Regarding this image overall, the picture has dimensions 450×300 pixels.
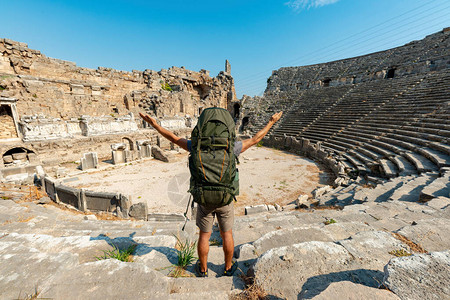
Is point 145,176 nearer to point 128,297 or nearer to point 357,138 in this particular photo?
point 128,297

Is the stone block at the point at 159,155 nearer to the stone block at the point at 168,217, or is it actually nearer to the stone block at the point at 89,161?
the stone block at the point at 89,161

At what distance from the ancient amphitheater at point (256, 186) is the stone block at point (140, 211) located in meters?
0.04

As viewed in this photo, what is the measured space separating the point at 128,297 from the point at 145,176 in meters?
9.89

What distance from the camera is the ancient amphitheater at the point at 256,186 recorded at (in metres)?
1.45

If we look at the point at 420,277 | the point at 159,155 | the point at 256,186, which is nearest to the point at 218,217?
the point at 420,277

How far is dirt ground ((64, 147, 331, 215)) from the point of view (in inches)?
307

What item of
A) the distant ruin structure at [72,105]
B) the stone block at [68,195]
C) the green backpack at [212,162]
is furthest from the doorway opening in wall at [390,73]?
the stone block at [68,195]

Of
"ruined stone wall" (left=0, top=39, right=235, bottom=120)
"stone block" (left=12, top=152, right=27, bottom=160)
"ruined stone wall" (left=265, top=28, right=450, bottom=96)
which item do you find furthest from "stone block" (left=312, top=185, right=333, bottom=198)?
"ruined stone wall" (left=265, top=28, right=450, bottom=96)

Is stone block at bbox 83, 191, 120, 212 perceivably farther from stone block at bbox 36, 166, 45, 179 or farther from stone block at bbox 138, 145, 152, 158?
stone block at bbox 138, 145, 152, 158

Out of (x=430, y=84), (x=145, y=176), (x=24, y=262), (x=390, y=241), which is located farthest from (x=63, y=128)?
(x=430, y=84)

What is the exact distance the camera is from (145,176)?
411 inches

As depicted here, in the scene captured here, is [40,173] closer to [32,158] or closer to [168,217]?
[32,158]

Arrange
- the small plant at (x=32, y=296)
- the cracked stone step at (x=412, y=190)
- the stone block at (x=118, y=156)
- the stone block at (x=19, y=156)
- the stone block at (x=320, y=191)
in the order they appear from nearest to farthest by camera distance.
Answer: the small plant at (x=32, y=296)
the cracked stone step at (x=412, y=190)
the stone block at (x=320, y=191)
the stone block at (x=19, y=156)
the stone block at (x=118, y=156)

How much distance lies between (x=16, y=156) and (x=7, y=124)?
4.00 m
